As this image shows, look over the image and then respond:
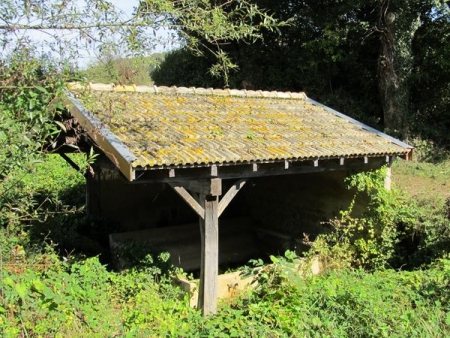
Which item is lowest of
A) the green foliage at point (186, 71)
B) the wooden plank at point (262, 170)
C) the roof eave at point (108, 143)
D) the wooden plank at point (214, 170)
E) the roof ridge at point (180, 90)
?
the wooden plank at point (262, 170)

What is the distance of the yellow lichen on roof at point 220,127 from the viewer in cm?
518

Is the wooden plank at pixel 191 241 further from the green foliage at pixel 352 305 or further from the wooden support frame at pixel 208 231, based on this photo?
the green foliage at pixel 352 305

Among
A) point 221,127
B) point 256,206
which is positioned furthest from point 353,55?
point 221,127

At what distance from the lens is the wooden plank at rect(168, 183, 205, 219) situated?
5199 millimetres

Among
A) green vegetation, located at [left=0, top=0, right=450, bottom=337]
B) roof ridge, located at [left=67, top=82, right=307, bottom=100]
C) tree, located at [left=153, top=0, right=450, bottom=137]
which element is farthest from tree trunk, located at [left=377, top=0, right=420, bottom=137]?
roof ridge, located at [left=67, top=82, right=307, bottom=100]

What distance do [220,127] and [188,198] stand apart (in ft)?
5.31

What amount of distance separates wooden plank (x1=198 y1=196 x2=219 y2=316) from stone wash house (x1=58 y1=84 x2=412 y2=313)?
0.04ft

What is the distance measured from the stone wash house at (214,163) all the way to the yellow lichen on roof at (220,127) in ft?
0.06

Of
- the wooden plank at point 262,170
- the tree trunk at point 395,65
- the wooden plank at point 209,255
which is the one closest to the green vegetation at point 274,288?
the wooden plank at point 209,255

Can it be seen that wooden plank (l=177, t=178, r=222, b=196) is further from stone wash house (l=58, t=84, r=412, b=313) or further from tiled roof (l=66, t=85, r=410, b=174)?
tiled roof (l=66, t=85, r=410, b=174)

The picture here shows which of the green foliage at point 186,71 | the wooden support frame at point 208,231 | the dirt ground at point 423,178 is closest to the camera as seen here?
the wooden support frame at point 208,231

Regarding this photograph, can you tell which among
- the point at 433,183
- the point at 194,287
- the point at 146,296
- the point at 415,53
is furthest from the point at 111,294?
the point at 415,53

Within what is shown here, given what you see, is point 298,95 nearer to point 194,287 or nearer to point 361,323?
point 194,287

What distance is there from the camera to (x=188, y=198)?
A: 529cm
